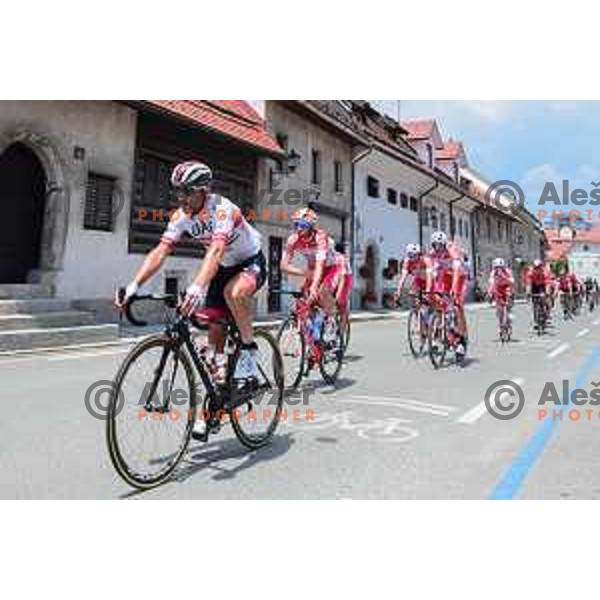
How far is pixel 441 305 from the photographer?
9297 mm

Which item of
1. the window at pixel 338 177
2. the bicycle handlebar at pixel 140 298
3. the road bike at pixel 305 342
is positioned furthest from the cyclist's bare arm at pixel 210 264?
the window at pixel 338 177

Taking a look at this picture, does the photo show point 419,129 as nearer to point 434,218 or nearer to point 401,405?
point 434,218

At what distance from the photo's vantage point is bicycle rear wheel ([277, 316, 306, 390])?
6.37 metres

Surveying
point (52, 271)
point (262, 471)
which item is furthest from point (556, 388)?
point (52, 271)

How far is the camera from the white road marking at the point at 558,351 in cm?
1099

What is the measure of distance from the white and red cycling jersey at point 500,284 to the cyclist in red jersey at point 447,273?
3794 millimetres

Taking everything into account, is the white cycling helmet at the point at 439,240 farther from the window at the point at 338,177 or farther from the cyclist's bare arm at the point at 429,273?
the window at the point at 338,177

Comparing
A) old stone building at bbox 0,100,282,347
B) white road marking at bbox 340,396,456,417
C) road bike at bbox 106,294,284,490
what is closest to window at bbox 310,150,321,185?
old stone building at bbox 0,100,282,347

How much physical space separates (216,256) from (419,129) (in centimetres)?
3876

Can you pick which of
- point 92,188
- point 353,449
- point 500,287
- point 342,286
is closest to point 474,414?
point 353,449

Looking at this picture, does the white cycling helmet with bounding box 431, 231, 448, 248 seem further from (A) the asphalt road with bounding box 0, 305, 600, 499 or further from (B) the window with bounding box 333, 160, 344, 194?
(B) the window with bounding box 333, 160, 344, 194

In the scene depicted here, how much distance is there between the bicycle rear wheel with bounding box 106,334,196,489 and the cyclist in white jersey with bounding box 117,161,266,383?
0.36 meters

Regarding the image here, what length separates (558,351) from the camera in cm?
1180

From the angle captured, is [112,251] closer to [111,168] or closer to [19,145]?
[111,168]
